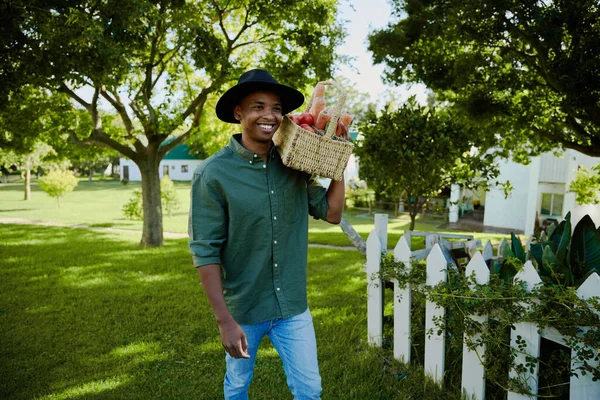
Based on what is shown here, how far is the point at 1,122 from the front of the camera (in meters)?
9.02

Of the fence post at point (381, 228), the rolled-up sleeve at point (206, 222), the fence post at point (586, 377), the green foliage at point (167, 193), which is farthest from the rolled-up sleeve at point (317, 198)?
the green foliage at point (167, 193)

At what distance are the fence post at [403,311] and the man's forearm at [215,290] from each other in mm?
1854

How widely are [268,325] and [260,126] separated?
1.13 m

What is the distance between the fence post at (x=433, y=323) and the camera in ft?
10.2

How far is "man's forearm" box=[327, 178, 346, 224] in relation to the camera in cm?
242

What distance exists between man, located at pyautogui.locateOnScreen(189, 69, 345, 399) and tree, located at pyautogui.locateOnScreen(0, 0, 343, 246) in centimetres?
457

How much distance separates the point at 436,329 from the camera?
3.19 m

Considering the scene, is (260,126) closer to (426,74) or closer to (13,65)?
(13,65)

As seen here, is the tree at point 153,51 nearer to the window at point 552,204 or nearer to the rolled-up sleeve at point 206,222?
the rolled-up sleeve at point 206,222

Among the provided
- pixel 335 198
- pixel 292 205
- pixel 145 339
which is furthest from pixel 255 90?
pixel 145 339

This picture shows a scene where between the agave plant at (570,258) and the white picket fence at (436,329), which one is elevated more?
the agave plant at (570,258)

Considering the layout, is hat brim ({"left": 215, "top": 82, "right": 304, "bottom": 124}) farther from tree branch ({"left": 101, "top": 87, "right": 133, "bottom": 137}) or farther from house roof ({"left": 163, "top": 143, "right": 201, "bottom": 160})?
house roof ({"left": 163, "top": 143, "right": 201, "bottom": 160})

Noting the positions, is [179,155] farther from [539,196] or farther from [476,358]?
[476,358]

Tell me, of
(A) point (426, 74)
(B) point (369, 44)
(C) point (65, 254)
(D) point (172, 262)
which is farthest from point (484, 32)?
(C) point (65, 254)
